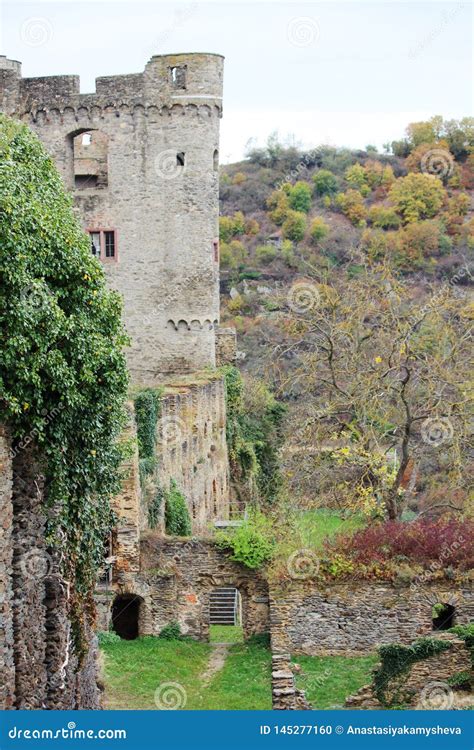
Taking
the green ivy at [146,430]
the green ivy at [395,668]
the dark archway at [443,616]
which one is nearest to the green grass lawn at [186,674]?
the green ivy at [395,668]

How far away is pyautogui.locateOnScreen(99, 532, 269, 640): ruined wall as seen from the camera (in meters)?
24.3

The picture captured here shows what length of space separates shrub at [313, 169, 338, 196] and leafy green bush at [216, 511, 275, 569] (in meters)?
58.4

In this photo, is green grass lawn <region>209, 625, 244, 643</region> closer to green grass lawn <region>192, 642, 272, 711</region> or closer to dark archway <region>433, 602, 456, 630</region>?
green grass lawn <region>192, 642, 272, 711</region>

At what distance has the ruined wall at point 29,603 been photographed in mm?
14781

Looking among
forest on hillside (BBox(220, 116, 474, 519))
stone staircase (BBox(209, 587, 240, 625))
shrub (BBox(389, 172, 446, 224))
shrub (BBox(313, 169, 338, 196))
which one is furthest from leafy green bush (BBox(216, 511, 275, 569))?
shrub (BBox(313, 169, 338, 196))

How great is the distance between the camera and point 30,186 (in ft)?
50.5

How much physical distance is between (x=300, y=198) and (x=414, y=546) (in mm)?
57829

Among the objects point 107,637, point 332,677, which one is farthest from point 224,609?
point 332,677

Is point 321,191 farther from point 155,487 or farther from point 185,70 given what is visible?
point 155,487

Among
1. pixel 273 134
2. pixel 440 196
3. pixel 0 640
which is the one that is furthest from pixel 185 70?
pixel 273 134

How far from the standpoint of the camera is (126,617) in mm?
25094

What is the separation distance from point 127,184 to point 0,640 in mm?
25118

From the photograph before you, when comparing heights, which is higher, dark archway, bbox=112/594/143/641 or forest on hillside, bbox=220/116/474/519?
forest on hillside, bbox=220/116/474/519

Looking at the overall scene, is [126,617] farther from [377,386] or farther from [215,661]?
[377,386]
